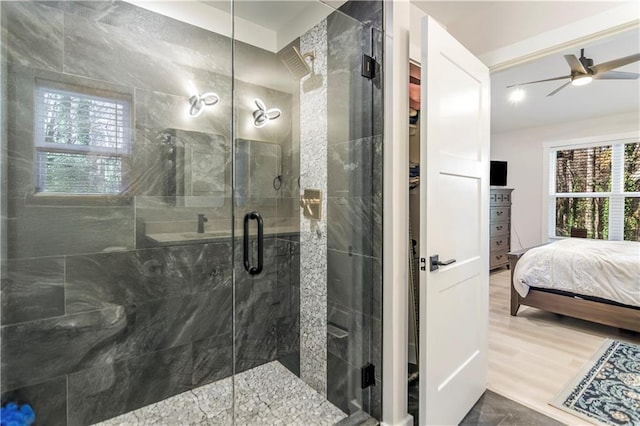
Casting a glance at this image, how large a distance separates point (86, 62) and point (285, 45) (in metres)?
1.21

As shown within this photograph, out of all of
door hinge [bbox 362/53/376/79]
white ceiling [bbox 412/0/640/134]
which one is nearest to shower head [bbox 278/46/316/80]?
door hinge [bbox 362/53/376/79]

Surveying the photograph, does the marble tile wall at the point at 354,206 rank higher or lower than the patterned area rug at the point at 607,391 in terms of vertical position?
higher

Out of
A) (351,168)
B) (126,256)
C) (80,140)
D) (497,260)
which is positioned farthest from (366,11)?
(497,260)

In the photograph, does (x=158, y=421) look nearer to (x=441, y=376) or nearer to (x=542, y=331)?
(x=441, y=376)

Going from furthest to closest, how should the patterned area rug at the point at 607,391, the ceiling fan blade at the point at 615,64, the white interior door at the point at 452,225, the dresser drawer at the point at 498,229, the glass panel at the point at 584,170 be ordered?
1. the dresser drawer at the point at 498,229
2. the glass panel at the point at 584,170
3. the ceiling fan blade at the point at 615,64
4. the patterned area rug at the point at 607,391
5. the white interior door at the point at 452,225

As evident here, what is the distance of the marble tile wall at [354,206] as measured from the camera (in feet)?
5.54

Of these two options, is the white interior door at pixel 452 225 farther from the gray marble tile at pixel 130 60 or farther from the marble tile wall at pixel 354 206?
the gray marble tile at pixel 130 60

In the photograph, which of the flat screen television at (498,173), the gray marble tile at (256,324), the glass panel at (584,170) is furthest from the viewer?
the flat screen television at (498,173)

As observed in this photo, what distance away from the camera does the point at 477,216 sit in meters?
1.97

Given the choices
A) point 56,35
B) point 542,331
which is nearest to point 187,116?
point 56,35

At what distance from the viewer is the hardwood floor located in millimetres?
2080

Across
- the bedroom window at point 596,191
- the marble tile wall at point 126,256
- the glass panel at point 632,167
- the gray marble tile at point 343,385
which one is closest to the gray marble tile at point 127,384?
the marble tile wall at point 126,256

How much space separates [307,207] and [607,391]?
2272 mm

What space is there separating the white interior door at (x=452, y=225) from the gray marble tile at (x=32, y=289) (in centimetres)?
188
